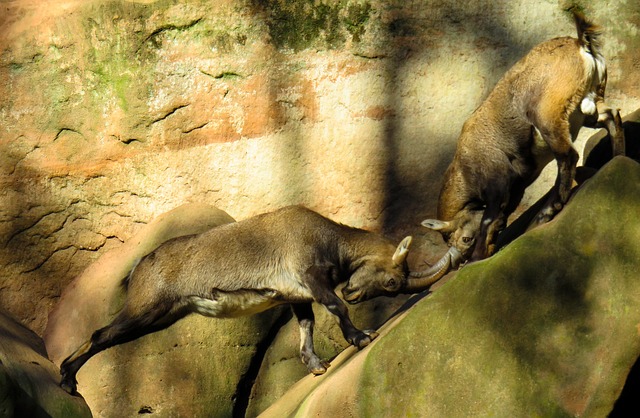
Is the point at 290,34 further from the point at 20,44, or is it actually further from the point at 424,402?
the point at 424,402

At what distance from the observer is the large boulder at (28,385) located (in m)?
6.48

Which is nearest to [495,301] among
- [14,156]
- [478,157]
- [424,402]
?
[424,402]

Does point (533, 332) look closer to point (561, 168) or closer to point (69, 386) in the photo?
point (561, 168)

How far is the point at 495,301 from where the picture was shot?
5938 mm

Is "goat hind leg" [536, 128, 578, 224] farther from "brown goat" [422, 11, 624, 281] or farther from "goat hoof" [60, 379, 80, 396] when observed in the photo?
"goat hoof" [60, 379, 80, 396]

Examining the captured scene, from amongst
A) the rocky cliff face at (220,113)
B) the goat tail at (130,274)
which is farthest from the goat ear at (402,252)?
the goat tail at (130,274)

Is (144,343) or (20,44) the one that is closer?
(144,343)

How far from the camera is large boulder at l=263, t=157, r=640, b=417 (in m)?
5.60

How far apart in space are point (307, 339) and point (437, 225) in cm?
147

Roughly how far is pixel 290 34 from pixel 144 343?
10.5 feet

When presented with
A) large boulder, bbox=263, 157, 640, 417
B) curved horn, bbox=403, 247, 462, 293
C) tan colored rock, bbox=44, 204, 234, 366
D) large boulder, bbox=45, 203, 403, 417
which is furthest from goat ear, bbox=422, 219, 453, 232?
tan colored rock, bbox=44, 204, 234, 366

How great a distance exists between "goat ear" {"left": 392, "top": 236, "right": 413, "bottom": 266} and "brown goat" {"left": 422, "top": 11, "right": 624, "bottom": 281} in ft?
0.72

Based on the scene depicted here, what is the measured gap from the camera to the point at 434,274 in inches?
314

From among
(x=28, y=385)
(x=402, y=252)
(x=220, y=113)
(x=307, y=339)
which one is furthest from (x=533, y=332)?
(x=220, y=113)
